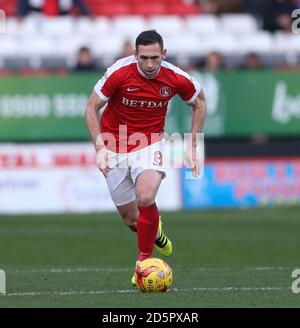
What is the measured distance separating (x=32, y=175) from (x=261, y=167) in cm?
405

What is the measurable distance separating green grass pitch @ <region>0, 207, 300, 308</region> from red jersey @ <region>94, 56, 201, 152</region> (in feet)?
4.60

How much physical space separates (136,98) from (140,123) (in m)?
0.28

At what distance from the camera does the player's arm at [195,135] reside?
32.2 ft

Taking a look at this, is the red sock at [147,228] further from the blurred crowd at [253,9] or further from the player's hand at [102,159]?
the blurred crowd at [253,9]

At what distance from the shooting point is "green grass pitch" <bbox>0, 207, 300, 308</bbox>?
8.98 meters

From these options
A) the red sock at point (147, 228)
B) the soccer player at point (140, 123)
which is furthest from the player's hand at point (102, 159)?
the red sock at point (147, 228)

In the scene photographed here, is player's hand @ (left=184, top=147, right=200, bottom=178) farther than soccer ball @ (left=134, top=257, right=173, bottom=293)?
Yes

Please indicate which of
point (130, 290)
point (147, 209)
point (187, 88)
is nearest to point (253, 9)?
point (187, 88)

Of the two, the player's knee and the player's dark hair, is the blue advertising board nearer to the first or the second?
the player's knee

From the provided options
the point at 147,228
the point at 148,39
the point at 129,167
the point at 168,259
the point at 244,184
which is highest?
the point at 148,39

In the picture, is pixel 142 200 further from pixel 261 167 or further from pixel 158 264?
pixel 261 167

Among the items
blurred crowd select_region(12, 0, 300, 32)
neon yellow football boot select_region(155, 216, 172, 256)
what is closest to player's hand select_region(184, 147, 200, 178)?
neon yellow football boot select_region(155, 216, 172, 256)

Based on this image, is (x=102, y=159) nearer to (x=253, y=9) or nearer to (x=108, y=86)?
(x=108, y=86)

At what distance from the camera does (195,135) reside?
1012cm
